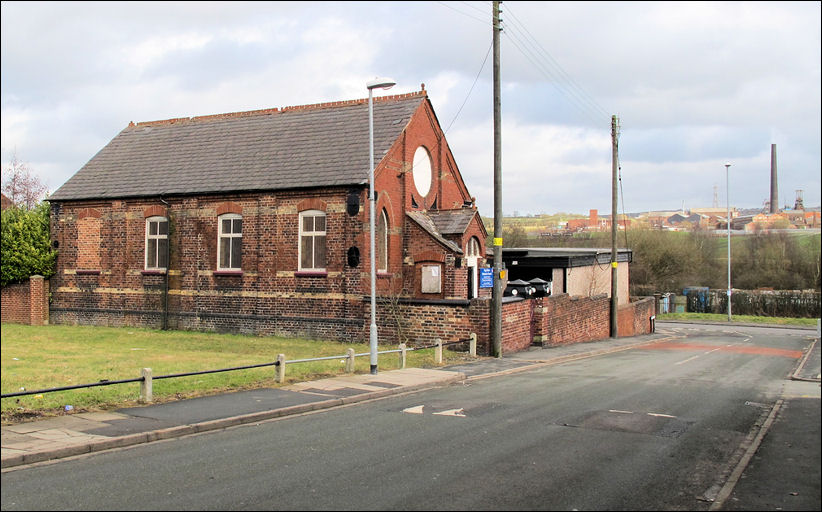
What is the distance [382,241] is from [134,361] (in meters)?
11.1

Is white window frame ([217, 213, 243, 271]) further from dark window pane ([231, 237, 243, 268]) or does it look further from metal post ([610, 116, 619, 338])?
metal post ([610, 116, 619, 338])

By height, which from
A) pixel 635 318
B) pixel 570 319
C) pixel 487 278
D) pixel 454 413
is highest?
pixel 487 278

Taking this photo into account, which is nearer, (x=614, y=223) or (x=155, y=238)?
(x=155, y=238)

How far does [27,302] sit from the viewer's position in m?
31.5

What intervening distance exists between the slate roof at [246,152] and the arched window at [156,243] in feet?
4.24

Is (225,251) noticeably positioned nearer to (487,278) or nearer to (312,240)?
(312,240)

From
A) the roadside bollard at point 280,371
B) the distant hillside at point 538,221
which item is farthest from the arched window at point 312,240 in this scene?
the distant hillside at point 538,221

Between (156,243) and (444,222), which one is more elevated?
(444,222)

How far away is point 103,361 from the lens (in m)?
18.1

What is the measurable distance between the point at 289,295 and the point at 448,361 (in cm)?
826

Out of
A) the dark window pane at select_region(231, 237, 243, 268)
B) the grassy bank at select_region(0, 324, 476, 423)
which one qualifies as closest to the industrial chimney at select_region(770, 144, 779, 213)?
the grassy bank at select_region(0, 324, 476, 423)

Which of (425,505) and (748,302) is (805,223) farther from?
(748,302)

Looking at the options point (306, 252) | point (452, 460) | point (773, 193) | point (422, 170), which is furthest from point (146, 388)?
point (422, 170)

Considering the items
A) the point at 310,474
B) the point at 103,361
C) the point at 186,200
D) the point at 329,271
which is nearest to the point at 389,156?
the point at 329,271
